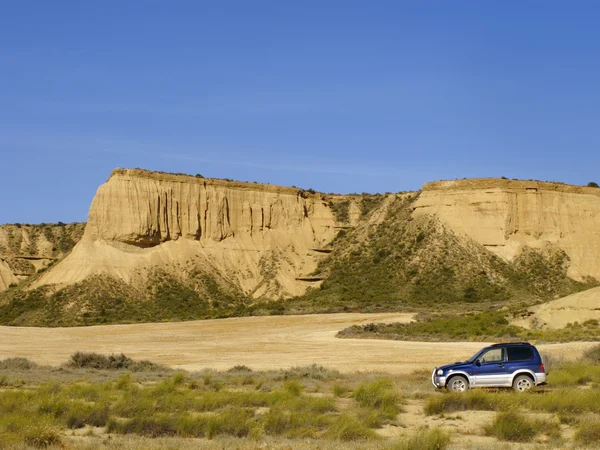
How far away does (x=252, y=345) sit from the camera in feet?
145

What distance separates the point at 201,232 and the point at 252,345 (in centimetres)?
3888

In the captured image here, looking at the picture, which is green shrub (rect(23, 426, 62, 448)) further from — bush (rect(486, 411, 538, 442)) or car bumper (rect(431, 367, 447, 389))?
car bumper (rect(431, 367, 447, 389))

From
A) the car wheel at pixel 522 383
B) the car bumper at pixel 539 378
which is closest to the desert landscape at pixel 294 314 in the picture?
the car bumper at pixel 539 378

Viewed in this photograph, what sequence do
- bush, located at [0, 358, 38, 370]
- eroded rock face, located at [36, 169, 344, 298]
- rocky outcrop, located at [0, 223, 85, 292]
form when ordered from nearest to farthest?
bush, located at [0, 358, 38, 370]
eroded rock face, located at [36, 169, 344, 298]
rocky outcrop, located at [0, 223, 85, 292]

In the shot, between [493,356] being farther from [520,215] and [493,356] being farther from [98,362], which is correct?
[520,215]

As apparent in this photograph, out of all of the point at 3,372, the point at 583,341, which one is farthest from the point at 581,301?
the point at 3,372

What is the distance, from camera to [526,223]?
81250mm

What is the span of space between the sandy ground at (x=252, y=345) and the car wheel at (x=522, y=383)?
8.05 m

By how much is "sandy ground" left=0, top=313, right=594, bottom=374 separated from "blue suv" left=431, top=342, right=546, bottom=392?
24.8 ft

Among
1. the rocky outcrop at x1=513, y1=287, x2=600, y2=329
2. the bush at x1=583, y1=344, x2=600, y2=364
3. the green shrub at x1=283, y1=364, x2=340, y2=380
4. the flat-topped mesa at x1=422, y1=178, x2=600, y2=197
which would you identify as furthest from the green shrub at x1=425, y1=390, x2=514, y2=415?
the flat-topped mesa at x1=422, y1=178, x2=600, y2=197

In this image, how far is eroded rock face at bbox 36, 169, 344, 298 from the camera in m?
75.0

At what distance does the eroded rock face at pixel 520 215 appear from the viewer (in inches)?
3142

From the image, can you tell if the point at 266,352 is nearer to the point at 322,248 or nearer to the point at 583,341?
the point at 583,341

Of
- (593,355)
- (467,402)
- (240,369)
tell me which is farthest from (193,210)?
(467,402)
